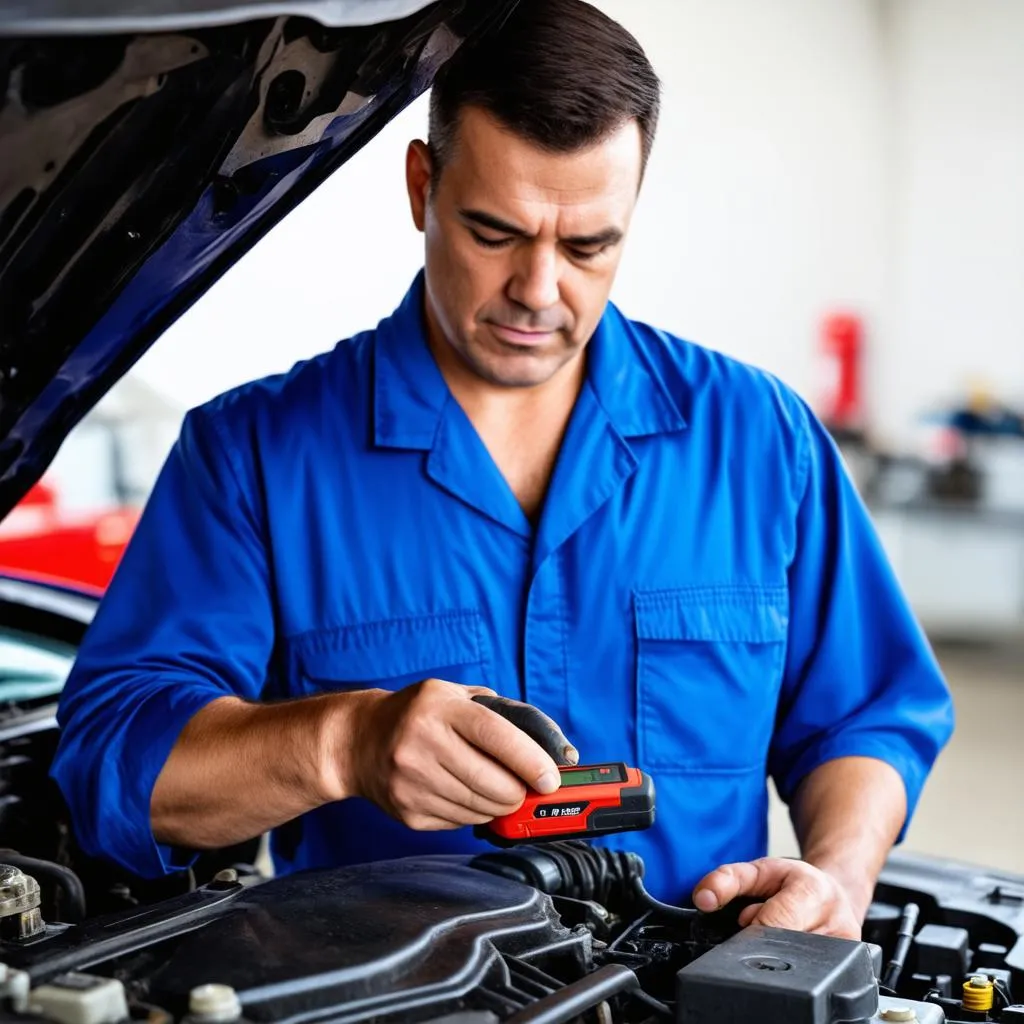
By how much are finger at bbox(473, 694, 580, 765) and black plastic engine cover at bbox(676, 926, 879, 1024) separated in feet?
0.68

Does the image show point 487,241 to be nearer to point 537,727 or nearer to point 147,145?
point 147,145

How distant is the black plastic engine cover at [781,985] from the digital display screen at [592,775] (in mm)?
202

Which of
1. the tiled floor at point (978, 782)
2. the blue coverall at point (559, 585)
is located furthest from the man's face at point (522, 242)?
the tiled floor at point (978, 782)

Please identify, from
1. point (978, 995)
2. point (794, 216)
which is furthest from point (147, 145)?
point (794, 216)

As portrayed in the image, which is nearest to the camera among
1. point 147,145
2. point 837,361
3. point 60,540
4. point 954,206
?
point 147,145

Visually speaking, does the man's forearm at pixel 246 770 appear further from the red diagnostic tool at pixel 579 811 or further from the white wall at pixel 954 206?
the white wall at pixel 954 206

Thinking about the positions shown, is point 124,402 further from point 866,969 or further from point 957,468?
point 866,969

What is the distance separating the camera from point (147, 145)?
1110 millimetres

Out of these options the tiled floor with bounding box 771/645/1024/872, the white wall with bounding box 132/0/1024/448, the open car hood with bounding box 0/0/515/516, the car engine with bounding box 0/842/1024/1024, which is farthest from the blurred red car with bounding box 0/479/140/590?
the car engine with bounding box 0/842/1024/1024

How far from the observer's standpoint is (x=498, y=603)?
5.17 feet

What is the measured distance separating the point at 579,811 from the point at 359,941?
259mm

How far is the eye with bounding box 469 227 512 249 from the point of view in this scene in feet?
4.85

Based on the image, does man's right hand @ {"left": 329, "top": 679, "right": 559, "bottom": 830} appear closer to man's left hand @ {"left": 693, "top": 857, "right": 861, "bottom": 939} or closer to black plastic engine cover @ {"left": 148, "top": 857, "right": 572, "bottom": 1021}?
black plastic engine cover @ {"left": 148, "top": 857, "right": 572, "bottom": 1021}

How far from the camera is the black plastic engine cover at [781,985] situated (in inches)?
37.7
